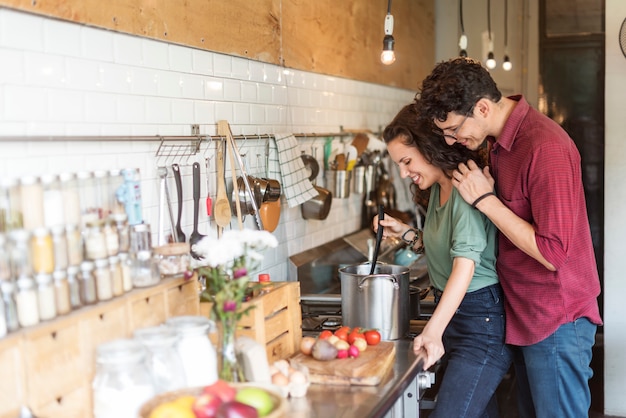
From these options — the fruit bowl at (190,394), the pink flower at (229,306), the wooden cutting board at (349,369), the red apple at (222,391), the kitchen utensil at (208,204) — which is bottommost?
the wooden cutting board at (349,369)

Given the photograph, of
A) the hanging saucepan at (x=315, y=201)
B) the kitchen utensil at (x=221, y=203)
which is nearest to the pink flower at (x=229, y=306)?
the kitchen utensil at (x=221, y=203)

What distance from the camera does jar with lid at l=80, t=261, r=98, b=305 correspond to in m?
2.17

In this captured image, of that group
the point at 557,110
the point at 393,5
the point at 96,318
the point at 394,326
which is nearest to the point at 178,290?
the point at 96,318

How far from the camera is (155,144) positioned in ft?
10.1

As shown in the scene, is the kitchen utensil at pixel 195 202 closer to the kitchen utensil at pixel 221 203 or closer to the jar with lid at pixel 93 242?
the kitchen utensil at pixel 221 203

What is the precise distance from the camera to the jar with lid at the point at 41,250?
6.68 ft

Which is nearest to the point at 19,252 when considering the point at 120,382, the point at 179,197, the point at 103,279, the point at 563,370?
the point at 103,279

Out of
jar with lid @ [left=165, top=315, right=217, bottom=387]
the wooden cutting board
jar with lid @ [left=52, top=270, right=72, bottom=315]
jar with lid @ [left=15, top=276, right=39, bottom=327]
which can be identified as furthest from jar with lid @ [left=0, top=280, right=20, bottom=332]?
the wooden cutting board

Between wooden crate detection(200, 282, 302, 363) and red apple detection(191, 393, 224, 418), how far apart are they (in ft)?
1.33

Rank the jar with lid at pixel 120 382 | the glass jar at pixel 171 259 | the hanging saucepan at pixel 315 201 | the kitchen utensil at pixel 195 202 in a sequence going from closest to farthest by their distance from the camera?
the jar with lid at pixel 120 382, the glass jar at pixel 171 259, the kitchen utensil at pixel 195 202, the hanging saucepan at pixel 315 201

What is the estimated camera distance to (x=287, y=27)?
4359 millimetres

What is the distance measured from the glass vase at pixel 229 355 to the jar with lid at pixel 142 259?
0.98 feet

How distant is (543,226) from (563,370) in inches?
23.1

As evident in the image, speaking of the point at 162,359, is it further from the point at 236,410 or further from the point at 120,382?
the point at 236,410
